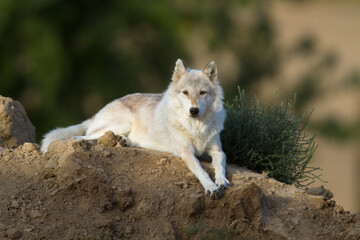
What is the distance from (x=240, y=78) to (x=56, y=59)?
5.57m

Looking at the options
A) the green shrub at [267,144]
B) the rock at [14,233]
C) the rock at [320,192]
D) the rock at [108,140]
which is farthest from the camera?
the green shrub at [267,144]

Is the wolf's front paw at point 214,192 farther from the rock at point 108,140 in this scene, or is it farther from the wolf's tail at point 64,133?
the wolf's tail at point 64,133

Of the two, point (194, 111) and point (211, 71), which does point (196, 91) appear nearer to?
point (194, 111)

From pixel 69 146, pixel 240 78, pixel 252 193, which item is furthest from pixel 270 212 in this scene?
pixel 240 78

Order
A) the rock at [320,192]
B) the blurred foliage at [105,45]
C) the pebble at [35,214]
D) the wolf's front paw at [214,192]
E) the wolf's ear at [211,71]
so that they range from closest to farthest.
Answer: the pebble at [35,214]
the wolf's front paw at [214,192]
the rock at [320,192]
the wolf's ear at [211,71]
the blurred foliage at [105,45]

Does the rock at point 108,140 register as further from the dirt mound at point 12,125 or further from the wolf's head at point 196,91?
the dirt mound at point 12,125

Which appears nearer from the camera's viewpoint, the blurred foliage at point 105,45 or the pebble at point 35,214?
the pebble at point 35,214

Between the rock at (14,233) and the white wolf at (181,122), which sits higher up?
the white wolf at (181,122)

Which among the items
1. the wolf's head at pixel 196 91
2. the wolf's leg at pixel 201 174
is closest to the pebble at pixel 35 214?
the wolf's leg at pixel 201 174

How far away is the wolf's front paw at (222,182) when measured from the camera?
642 centimetres

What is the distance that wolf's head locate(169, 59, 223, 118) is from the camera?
705 centimetres

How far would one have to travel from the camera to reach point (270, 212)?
643 cm

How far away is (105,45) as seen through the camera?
A: 17.9 m

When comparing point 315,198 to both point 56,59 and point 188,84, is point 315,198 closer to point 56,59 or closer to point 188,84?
point 188,84
